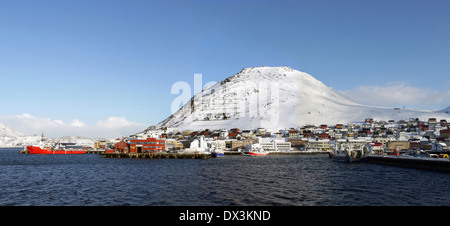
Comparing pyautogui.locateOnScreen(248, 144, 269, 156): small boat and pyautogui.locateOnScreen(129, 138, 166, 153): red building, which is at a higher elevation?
pyautogui.locateOnScreen(129, 138, 166, 153): red building

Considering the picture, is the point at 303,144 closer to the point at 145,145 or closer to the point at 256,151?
the point at 256,151

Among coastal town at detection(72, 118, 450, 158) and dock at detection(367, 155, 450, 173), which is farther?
coastal town at detection(72, 118, 450, 158)

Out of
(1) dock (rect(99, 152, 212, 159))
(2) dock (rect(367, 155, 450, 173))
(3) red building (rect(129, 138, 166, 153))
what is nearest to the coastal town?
(3) red building (rect(129, 138, 166, 153))

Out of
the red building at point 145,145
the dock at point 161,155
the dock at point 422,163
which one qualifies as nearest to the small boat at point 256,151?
the dock at point 161,155

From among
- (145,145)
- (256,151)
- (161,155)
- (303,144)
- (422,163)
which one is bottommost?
(256,151)

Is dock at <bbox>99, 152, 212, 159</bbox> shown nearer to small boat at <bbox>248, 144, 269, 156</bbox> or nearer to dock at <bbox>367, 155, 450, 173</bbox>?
small boat at <bbox>248, 144, 269, 156</bbox>

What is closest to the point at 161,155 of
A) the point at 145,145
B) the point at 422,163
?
the point at 145,145

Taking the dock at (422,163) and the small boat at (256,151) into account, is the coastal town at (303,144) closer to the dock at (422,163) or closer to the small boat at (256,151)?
the small boat at (256,151)

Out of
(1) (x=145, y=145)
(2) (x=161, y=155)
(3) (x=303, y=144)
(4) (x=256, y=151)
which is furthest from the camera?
(3) (x=303, y=144)
